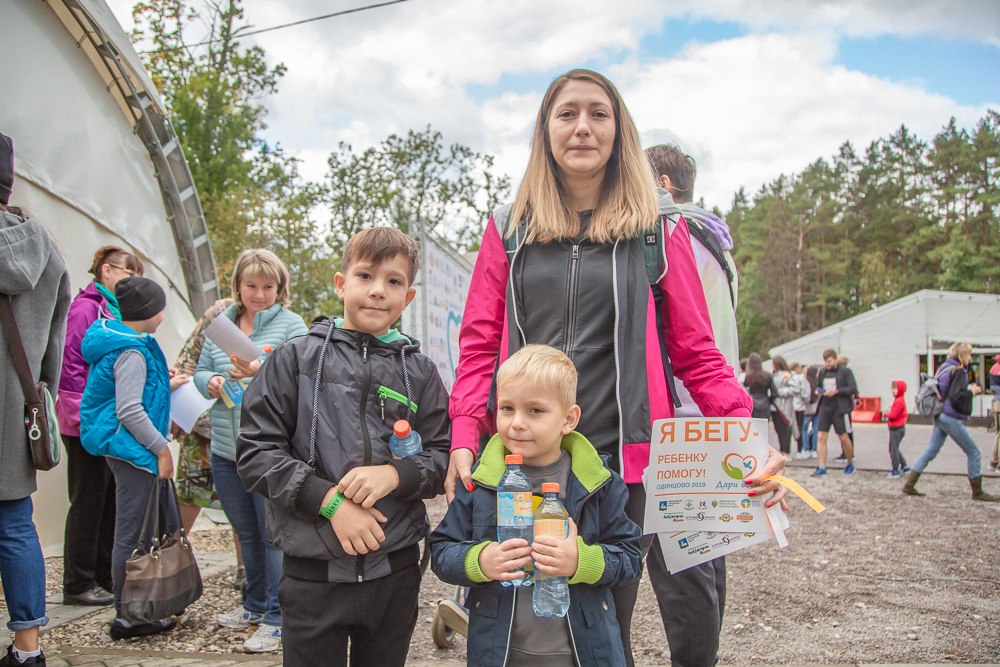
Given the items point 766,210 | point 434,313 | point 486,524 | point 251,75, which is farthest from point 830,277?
point 486,524

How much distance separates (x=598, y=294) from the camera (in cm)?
203

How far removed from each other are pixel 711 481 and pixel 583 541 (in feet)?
1.65

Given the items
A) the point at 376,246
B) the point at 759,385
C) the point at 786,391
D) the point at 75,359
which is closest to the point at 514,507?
the point at 376,246

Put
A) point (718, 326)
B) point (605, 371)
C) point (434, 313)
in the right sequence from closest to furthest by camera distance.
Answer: point (605, 371) < point (718, 326) < point (434, 313)

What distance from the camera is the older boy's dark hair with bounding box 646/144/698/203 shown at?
10.2ft

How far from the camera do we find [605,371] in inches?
79.8

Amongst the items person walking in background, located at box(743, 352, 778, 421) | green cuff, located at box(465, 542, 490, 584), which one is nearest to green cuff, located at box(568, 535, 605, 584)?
green cuff, located at box(465, 542, 490, 584)

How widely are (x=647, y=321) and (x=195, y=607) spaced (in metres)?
3.52

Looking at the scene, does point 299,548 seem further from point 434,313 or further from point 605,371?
point 434,313

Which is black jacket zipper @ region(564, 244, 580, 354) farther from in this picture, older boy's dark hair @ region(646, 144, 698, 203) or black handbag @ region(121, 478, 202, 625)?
black handbag @ region(121, 478, 202, 625)

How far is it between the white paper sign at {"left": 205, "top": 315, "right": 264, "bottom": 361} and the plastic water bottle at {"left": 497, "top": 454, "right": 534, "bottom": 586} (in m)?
1.98

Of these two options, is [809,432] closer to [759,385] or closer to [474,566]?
[759,385]

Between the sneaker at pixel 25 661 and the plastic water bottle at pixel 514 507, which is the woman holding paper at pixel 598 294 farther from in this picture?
the sneaker at pixel 25 661

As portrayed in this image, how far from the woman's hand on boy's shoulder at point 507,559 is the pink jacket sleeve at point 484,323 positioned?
18.0 inches
